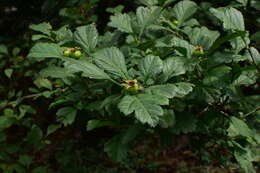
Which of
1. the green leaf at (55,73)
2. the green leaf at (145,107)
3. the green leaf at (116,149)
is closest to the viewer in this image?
the green leaf at (145,107)

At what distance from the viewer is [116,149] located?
128 centimetres

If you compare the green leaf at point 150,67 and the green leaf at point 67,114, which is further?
the green leaf at point 67,114

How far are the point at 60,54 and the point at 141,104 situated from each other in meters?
0.35

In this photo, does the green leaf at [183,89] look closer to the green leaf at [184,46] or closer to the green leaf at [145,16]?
the green leaf at [184,46]

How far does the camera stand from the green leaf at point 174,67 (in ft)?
3.12

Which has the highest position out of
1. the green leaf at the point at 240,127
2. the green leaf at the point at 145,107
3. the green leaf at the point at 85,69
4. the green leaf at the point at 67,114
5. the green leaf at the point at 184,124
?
the green leaf at the point at 85,69

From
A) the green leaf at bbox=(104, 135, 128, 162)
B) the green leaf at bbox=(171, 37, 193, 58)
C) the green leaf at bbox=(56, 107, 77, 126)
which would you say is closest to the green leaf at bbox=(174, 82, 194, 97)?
the green leaf at bbox=(171, 37, 193, 58)

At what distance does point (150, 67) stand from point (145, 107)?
19 centimetres

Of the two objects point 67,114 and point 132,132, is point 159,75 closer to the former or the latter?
point 132,132

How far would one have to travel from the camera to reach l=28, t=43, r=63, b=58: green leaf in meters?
0.91

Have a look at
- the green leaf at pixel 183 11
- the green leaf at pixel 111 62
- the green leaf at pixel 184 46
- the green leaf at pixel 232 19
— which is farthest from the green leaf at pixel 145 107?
the green leaf at pixel 183 11

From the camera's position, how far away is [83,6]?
1.64 metres

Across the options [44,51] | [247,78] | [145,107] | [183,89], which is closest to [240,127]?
[247,78]

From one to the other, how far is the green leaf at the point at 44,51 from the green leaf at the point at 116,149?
0.49m
